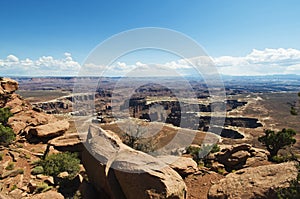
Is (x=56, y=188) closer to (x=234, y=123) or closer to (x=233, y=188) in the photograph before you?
(x=233, y=188)

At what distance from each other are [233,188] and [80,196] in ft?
28.2

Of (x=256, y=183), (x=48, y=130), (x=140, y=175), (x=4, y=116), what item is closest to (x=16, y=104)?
(x=4, y=116)

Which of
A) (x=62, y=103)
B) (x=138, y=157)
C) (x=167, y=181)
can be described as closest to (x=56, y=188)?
(x=138, y=157)

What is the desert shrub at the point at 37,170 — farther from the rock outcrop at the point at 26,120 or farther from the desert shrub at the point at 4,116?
the desert shrub at the point at 4,116

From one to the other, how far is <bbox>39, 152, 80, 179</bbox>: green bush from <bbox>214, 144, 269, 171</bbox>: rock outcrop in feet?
42.3

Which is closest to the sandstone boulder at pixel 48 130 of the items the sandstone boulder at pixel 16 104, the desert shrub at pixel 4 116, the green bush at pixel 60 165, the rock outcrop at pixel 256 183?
the desert shrub at pixel 4 116

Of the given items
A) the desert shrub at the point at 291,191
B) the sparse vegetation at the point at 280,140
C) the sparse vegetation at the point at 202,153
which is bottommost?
the sparse vegetation at the point at 202,153

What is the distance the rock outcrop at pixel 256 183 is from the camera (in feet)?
34.1

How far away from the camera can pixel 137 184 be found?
442 inches

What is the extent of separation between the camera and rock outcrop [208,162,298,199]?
10.4m

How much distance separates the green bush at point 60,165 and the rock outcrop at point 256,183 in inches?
397

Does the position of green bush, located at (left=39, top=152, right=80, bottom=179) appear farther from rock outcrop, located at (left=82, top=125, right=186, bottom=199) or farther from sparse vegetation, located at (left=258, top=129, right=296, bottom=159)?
sparse vegetation, located at (left=258, top=129, right=296, bottom=159)

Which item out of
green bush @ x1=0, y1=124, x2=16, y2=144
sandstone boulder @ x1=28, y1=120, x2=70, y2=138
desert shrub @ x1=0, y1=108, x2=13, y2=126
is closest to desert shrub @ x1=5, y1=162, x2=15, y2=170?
green bush @ x1=0, y1=124, x2=16, y2=144

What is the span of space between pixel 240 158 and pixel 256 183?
381 inches
